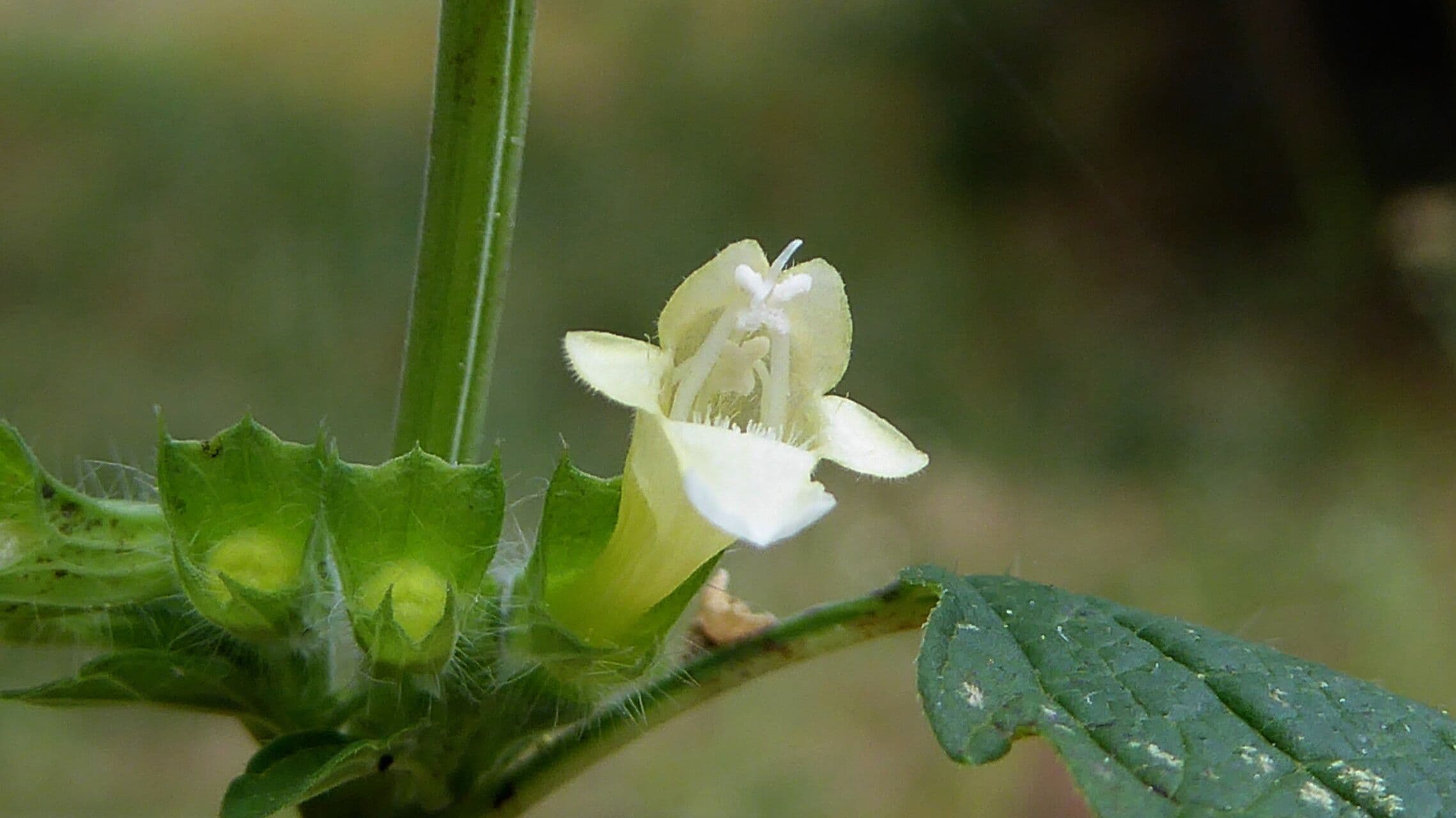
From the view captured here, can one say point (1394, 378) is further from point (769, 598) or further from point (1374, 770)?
point (1374, 770)

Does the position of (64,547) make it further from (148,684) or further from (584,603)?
(584,603)

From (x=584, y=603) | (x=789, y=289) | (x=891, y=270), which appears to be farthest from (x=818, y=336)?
(x=891, y=270)

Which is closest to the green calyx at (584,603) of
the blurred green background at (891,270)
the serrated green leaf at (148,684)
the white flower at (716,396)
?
the white flower at (716,396)

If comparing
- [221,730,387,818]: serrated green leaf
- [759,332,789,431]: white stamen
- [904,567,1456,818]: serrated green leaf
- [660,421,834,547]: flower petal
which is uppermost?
[759,332,789,431]: white stamen

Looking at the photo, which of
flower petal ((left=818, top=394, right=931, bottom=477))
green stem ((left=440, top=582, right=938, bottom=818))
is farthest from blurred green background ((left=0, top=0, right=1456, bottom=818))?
flower petal ((left=818, top=394, right=931, bottom=477))

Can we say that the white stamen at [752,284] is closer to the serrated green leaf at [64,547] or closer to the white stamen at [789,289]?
the white stamen at [789,289]

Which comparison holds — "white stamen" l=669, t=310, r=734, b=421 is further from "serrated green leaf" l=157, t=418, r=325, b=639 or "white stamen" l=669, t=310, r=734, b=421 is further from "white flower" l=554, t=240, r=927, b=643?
"serrated green leaf" l=157, t=418, r=325, b=639
